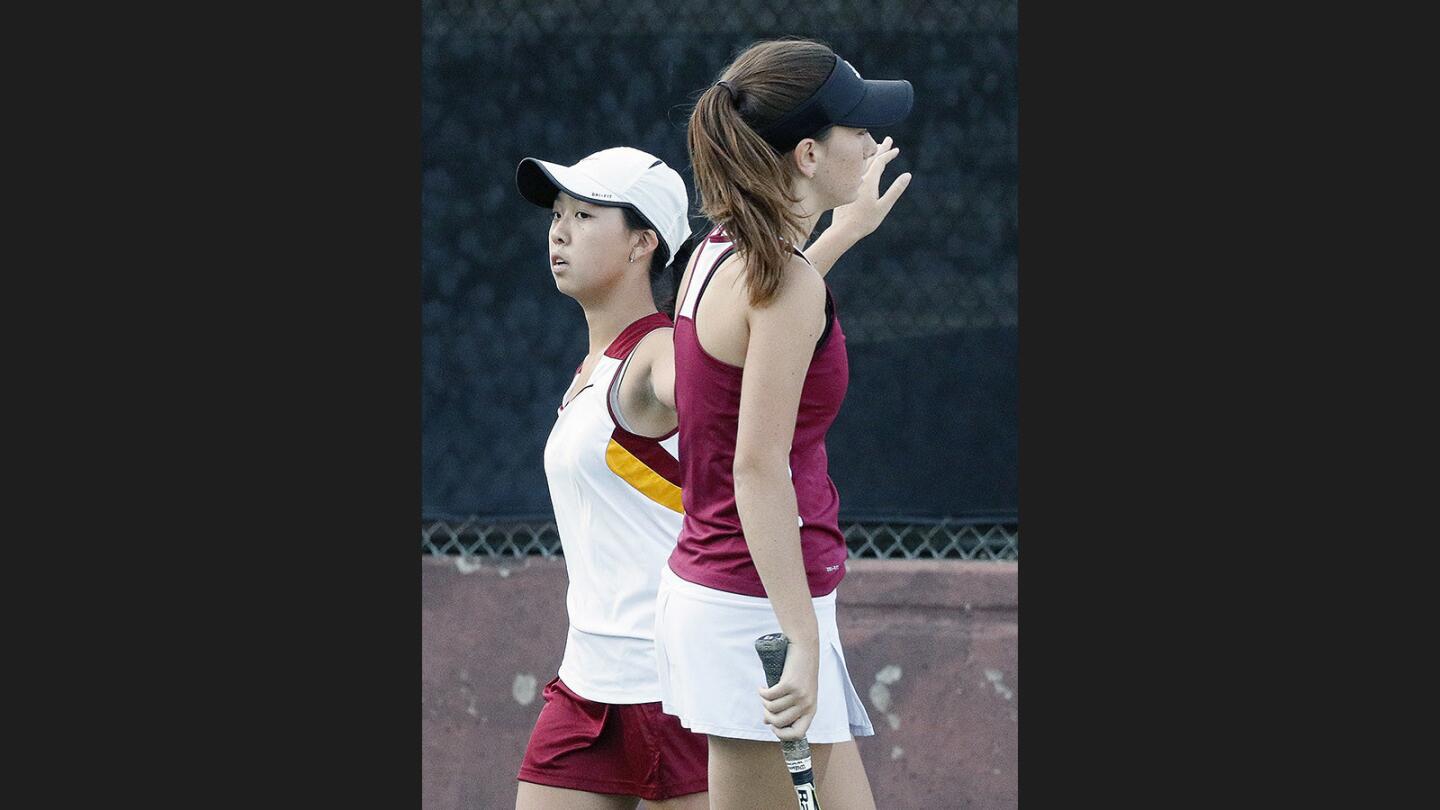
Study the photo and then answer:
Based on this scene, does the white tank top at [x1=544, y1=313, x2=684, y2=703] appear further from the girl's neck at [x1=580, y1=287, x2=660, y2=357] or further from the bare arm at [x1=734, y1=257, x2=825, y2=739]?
the bare arm at [x1=734, y1=257, x2=825, y2=739]

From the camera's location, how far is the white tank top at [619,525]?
10.9ft

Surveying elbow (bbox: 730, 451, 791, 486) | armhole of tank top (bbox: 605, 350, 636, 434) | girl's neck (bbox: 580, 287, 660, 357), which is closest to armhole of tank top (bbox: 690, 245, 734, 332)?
elbow (bbox: 730, 451, 791, 486)

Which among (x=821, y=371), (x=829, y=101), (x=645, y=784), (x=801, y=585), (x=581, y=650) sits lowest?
(x=645, y=784)

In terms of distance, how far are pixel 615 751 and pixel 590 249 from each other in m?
1.04

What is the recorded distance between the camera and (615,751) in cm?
341

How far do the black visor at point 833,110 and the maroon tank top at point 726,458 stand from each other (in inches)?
8.0

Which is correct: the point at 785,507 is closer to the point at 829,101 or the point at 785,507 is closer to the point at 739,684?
the point at 739,684

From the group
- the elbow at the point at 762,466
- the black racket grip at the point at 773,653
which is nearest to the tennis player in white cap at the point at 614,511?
the elbow at the point at 762,466

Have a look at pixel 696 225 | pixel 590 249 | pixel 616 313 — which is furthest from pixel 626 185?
pixel 696 225

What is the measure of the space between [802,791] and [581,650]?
0.82 meters

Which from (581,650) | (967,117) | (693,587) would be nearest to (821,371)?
(693,587)

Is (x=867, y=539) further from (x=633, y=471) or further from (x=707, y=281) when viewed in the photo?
(x=707, y=281)

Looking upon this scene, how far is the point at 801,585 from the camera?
106 inches

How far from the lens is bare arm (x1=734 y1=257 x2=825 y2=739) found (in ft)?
8.73
